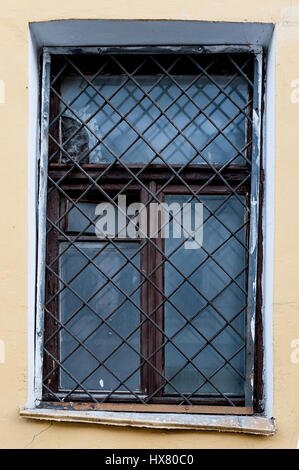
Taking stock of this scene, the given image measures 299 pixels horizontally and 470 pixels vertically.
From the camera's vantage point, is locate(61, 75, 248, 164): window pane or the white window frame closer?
the white window frame

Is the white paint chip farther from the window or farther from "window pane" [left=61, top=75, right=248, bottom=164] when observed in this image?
"window pane" [left=61, top=75, right=248, bottom=164]

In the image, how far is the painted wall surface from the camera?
2539mm

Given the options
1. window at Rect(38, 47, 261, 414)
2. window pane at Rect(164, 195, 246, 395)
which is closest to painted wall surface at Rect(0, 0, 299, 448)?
window at Rect(38, 47, 261, 414)

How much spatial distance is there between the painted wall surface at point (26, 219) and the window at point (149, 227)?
0.51 feet

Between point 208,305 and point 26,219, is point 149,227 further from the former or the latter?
point 26,219

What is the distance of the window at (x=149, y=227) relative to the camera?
2.72m

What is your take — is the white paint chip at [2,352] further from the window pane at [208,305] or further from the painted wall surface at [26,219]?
the window pane at [208,305]

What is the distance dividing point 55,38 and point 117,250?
1.18 metres

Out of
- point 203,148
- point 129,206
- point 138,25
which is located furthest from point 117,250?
point 138,25

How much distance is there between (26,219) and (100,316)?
638 mm

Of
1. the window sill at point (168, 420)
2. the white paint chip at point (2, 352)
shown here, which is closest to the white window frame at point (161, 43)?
the window sill at point (168, 420)

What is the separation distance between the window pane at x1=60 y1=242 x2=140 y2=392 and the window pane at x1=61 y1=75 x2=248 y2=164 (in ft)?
1.76

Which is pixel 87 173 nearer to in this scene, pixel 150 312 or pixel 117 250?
pixel 117 250

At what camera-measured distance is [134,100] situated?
282 cm
